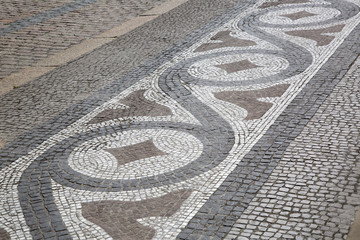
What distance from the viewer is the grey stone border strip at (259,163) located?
186 inches

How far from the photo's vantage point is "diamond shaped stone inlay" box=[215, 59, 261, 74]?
28.3 feet

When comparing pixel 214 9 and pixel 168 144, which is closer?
pixel 168 144

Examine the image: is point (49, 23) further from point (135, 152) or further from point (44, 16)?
point (135, 152)

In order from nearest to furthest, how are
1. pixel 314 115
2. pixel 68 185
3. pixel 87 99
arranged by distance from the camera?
pixel 68 185 → pixel 314 115 → pixel 87 99

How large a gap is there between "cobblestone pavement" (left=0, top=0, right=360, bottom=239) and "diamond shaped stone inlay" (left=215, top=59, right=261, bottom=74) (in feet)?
0.15

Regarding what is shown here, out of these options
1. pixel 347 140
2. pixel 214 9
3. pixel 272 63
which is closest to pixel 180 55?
pixel 272 63

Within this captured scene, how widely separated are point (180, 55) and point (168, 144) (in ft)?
11.4

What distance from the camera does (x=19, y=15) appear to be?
12.7 meters

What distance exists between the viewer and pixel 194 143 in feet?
20.6

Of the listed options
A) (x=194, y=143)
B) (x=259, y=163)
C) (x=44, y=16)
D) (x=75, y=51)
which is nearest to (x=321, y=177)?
(x=259, y=163)

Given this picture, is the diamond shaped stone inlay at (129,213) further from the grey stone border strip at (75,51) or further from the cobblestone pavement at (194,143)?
the grey stone border strip at (75,51)

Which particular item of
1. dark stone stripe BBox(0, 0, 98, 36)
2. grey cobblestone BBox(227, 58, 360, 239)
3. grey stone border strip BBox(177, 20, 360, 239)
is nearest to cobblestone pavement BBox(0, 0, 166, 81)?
dark stone stripe BBox(0, 0, 98, 36)

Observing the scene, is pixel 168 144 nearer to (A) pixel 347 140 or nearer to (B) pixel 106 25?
(A) pixel 347 140

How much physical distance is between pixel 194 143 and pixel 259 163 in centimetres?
91
